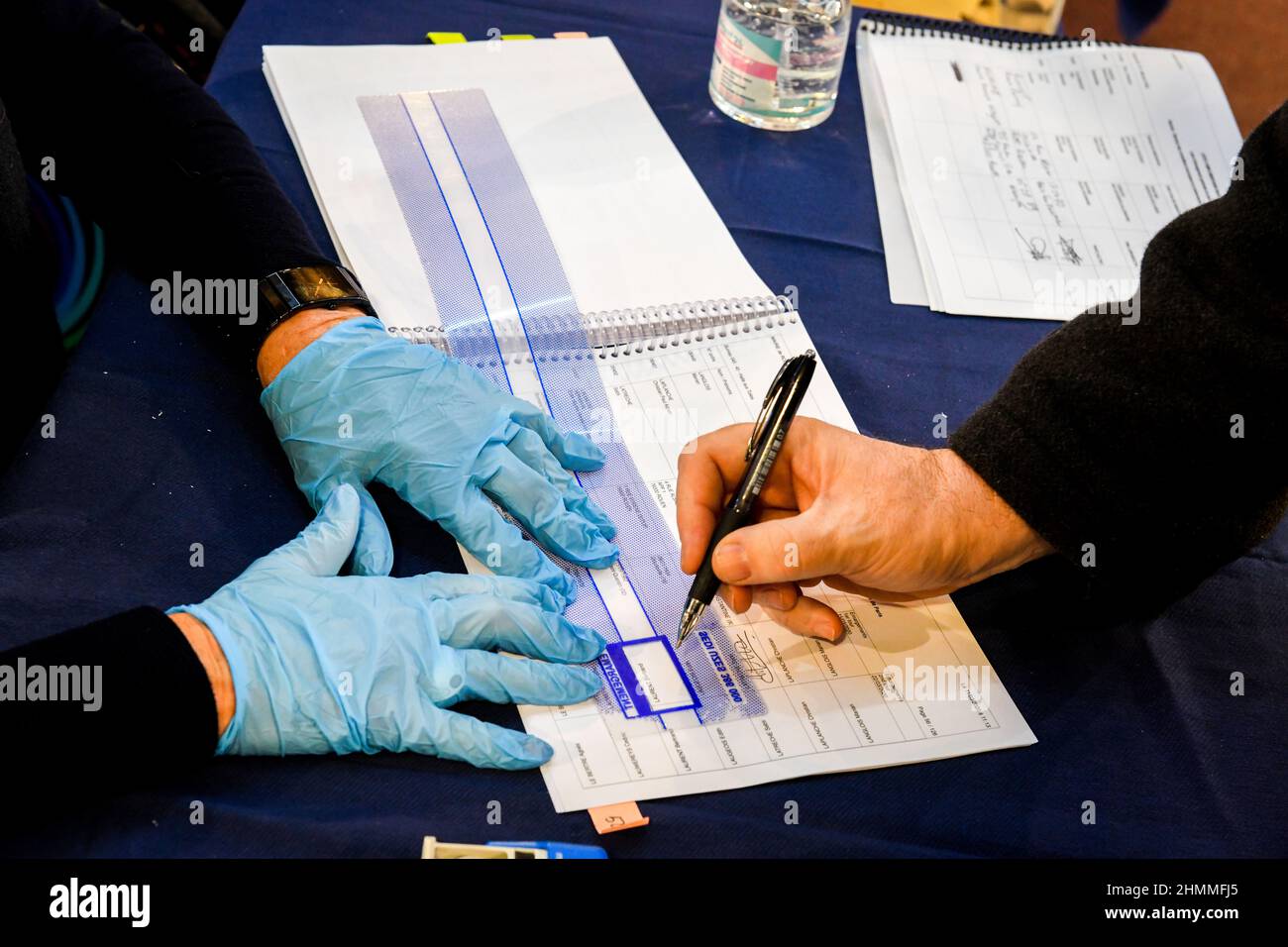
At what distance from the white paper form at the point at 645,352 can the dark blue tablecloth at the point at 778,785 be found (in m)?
0.03

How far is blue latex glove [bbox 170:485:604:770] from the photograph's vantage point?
83cm

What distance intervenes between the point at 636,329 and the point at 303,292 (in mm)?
341

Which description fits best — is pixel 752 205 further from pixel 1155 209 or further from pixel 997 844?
pixel 997 844

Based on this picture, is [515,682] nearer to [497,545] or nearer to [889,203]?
[497,545]

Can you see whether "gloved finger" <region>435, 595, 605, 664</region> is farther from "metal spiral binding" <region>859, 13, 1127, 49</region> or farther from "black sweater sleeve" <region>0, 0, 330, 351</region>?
"metal spiral binding" <region>859, 13, 1127, 49</region>

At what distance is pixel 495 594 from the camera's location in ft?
3.08

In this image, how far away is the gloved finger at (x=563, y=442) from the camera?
106cm

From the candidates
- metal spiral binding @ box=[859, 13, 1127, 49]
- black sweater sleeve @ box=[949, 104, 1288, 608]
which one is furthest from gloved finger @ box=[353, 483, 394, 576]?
metal spiral binding @ box=[859, 13, 1127, 49]

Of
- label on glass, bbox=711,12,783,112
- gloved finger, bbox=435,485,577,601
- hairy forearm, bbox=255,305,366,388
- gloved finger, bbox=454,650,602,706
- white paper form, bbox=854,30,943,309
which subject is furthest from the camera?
label on glass, bbox=711,12,783,112

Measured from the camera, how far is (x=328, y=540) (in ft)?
3.09
